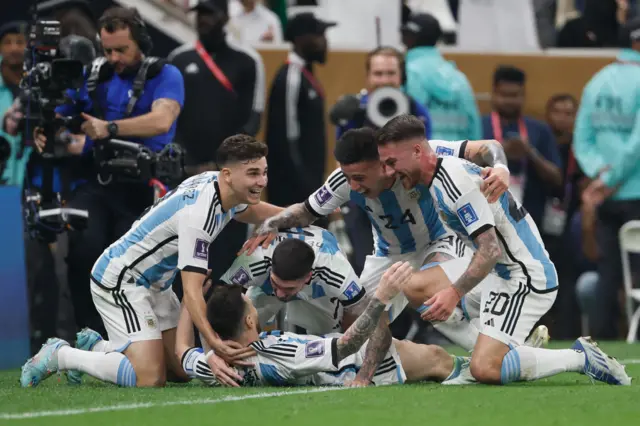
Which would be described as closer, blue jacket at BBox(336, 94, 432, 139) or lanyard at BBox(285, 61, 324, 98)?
blue jacket at BBox(336, 94, 432, 139)

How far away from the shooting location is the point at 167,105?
35.0 ft

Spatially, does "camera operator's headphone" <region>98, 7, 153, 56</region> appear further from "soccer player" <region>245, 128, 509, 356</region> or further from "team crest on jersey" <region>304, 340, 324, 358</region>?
"team crest on jersey" <region>304, 340, 324, 358</region>

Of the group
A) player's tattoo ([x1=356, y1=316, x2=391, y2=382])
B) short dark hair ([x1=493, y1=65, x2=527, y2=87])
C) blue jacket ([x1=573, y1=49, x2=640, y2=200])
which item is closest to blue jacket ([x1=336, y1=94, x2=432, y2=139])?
short dark hair ([x1=493, y1=65, x2=527, y2=87])

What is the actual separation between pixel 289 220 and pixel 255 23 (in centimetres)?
609

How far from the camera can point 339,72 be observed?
14.9 meters

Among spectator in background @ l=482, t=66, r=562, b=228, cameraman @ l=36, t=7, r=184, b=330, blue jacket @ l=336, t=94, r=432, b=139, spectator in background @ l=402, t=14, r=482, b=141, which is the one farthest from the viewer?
spectator in background @ l=482, t=66, r=562, b=228

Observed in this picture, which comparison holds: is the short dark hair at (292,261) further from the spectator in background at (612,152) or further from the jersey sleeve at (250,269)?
the spectator in background at (612,152)

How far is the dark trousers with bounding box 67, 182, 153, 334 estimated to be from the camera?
10531 mm

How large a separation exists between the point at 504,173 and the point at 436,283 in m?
0.95

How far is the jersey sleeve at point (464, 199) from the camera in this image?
8.47m

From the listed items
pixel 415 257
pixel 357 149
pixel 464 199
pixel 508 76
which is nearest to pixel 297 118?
pixel 508 76

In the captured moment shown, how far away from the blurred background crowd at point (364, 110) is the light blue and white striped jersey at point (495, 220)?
2963 mm

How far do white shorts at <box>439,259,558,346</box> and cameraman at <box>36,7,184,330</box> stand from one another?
2.87 metres

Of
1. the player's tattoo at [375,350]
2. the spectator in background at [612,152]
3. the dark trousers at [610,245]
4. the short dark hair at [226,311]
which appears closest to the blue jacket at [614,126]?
the spectator in background at [612,152]
